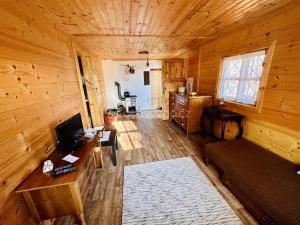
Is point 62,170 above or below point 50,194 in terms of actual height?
above

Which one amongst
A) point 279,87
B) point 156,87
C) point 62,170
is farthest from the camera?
point 156,87

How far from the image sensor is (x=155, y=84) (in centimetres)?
657

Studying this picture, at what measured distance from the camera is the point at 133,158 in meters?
2.68

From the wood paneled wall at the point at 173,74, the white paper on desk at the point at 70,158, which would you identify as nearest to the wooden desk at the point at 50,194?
the white paper on desk at the point at 70,158

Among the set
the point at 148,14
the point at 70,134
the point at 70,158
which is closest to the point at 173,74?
the point at 148,14

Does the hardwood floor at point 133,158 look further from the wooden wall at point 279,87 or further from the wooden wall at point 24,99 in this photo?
the wooden wall at point 279,87

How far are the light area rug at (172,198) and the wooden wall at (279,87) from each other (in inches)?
46.3

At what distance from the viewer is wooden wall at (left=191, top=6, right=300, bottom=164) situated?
5.54 ft

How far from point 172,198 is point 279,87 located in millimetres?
2167

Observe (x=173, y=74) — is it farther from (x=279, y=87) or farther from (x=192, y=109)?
(x=279, y=87)

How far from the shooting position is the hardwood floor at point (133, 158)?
1.57 meters

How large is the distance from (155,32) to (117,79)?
4.04 m

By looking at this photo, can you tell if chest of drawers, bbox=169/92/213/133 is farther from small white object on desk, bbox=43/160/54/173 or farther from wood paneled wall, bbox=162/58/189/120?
small white object on desk, bbox=43/160/54/173

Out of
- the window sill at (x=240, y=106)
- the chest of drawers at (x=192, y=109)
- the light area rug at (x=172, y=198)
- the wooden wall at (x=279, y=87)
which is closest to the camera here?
the light area rug at (x=172, y=198)
